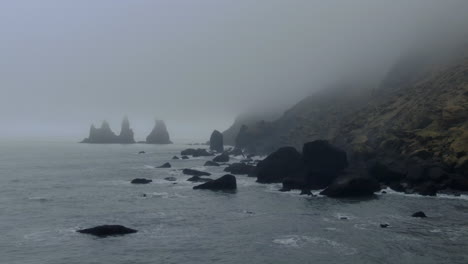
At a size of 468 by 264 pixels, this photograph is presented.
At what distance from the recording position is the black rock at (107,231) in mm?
48156

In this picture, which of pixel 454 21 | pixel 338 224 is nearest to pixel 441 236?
pixel 338 224

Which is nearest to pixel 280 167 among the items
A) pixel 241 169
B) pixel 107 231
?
pixel 241 169

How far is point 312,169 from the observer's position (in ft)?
302

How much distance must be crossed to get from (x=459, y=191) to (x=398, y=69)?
113 metres

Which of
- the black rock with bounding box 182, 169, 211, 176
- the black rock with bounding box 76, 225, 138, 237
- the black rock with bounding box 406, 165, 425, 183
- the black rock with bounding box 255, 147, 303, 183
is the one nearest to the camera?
the black rock with bounding box 76, 225, 138, 237

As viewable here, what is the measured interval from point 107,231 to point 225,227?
15.1 metres

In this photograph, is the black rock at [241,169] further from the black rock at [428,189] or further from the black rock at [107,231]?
the black rock at [107,231]

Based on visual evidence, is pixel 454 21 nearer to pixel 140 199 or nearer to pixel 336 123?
pixel 336 123

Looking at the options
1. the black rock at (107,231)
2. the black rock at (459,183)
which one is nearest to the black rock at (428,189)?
the black rock at (459,183)

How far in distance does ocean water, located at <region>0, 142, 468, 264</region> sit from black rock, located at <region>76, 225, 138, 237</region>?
1281mm

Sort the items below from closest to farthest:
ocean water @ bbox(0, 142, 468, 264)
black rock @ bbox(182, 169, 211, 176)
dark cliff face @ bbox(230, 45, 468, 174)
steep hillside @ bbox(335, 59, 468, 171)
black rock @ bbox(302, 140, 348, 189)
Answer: ocean water @ bbox(0, 142, 468, 264) → black rock @ bbox(302, 140, 348, 189) → steep hillside @ bbox(335, 59, 468, 171) → dark cliff face @ bbox(230, 45, 468, 174) → black rock @ bbox(182, 169, 211, 176)

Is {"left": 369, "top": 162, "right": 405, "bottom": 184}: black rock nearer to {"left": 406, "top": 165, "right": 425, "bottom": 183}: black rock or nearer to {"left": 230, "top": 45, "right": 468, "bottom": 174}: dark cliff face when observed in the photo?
{"left": 406, "top": 165, "right": 425, "bottom": 183}: black rock

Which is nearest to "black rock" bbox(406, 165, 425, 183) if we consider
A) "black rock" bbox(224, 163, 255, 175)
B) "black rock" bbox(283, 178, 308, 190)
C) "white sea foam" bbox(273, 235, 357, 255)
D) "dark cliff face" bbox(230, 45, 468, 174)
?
"dark cliff face" bbox(230, 45, 468, 174)

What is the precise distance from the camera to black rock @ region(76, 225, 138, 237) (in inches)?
1896
